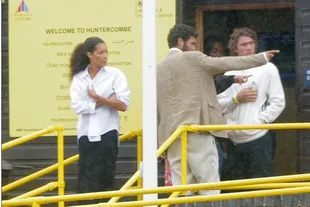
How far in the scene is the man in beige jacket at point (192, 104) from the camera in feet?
27.2

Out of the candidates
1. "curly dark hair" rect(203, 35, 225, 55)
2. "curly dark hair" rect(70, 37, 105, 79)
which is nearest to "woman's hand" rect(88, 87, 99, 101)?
"curly dark hair" rect(70, 37, 105, 79)

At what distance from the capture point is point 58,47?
34.9 ft

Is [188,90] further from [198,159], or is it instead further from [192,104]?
[198,159]

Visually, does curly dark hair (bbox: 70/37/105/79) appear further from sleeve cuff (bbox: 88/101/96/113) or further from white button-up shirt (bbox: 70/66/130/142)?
sleeve cuff (bbox: 88/101/96/113)

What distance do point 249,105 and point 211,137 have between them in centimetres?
54

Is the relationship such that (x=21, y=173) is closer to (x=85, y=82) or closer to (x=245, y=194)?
(x=85, y=82)

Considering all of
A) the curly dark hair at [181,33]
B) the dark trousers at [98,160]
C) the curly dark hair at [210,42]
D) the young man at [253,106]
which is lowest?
the dark trousers at [98,160]

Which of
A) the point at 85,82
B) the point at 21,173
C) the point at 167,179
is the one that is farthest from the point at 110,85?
the point at 21,173

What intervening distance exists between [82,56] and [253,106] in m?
1.45

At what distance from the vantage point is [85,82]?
8.88m

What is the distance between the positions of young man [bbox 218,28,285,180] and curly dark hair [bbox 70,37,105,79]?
110 centimetres

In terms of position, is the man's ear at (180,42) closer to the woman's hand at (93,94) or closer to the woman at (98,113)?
the woman at (98,113)

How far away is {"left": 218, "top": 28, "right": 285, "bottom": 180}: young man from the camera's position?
8.71 meters

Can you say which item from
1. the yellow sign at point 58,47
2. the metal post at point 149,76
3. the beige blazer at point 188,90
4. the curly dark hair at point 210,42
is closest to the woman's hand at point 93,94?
the beige blazer at point 188,90
